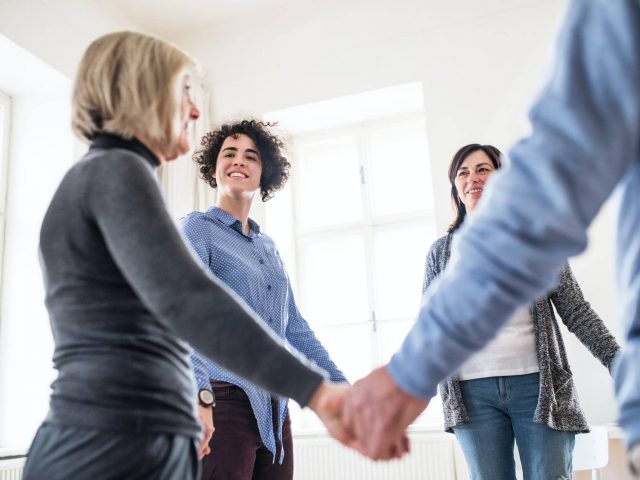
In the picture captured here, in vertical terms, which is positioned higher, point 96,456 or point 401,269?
point 401,269

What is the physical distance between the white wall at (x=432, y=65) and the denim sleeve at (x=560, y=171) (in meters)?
2.78

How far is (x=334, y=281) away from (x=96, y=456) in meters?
3.46

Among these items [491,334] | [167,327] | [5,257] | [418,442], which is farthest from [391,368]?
[5,257]

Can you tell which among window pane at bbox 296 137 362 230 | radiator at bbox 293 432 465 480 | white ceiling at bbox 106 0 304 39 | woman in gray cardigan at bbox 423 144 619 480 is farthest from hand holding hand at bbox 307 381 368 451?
white ceiling at bbox 106 0 304 39

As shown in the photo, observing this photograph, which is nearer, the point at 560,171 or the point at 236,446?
the point at 560,171

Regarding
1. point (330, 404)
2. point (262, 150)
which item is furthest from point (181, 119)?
point (262, 150)

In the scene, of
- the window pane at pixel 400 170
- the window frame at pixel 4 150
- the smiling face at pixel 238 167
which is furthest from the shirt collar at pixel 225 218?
the window pane at pixel 400 170

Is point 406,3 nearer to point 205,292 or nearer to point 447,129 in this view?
point 447,129

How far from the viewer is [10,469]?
10.1ft

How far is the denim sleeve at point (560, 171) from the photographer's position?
58 centimetres

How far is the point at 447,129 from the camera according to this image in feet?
12.0

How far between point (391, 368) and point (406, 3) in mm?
3451

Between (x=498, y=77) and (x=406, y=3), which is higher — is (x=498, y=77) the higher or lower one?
the lower one

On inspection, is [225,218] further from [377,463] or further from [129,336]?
[377,463]
